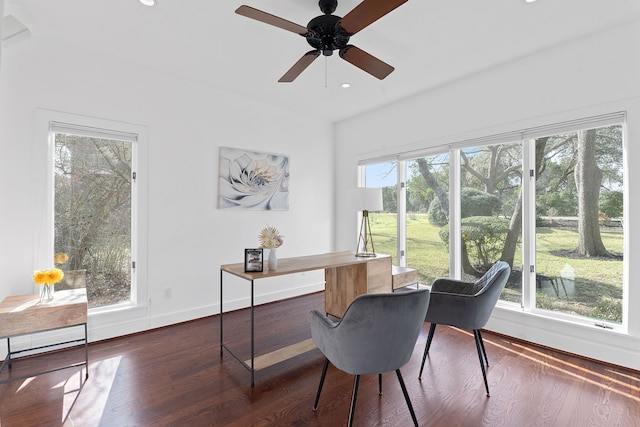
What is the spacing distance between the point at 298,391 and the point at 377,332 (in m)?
1.03

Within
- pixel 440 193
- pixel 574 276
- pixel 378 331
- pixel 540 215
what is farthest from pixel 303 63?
pixel 574 276

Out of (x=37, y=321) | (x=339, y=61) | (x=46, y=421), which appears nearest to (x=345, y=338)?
(x=46, y=421)

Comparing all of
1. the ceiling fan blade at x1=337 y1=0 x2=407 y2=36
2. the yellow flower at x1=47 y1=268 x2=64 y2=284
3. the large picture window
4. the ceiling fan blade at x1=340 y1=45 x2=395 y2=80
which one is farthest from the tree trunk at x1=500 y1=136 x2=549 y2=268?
the yellow flower at x1=47 y1=268 x2=64 y2=284

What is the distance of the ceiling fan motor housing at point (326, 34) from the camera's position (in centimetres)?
208

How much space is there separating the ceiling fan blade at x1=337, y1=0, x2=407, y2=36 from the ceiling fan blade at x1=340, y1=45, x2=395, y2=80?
6.3 inches

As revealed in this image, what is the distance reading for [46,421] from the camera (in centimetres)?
190

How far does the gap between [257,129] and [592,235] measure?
13.1 feet

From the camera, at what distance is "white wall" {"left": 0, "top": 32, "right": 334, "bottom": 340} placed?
106 inches

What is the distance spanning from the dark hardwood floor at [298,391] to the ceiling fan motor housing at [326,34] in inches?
102

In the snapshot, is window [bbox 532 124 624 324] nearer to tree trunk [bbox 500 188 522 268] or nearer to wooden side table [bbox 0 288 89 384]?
tree trunk [bbox 500 188 522 268]

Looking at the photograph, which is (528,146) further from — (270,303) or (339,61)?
(270,303)

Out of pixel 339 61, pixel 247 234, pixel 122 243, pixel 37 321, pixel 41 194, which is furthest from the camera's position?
pixel 247 234

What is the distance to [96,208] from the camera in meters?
3.14

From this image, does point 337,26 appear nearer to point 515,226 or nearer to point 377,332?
point 377,332
